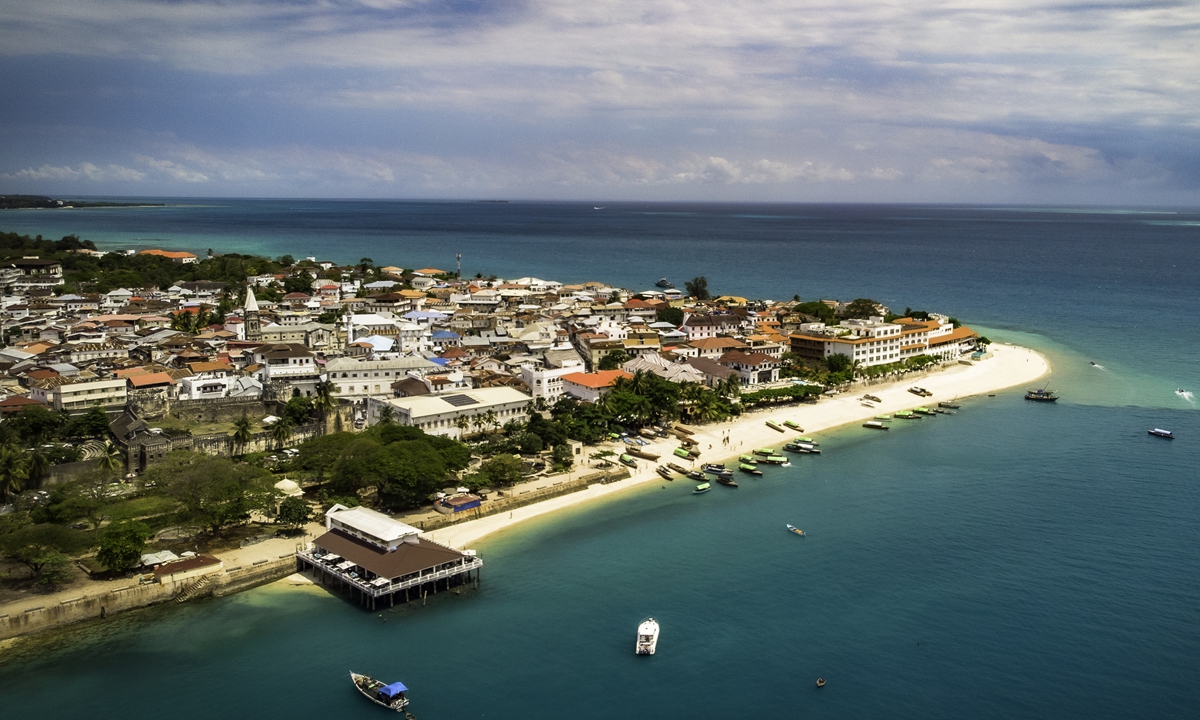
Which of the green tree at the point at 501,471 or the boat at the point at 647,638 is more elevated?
the green tree at the point at 501,471

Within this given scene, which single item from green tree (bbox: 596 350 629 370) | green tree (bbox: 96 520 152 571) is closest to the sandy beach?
green tree (bbox: 96 520 152 571)

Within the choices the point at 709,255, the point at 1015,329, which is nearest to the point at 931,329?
the point at 1015,329

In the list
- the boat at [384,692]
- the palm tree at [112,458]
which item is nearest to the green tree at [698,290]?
the palm tree at [112,458]

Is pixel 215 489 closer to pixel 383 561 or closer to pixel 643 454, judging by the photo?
pixel 383 561

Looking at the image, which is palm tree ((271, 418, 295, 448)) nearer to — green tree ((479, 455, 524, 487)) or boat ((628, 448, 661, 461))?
green tree ((479, 455, 524, 487))

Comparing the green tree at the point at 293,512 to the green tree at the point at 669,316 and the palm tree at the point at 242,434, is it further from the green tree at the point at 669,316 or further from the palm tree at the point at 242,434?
the green tree at the point at 669,316

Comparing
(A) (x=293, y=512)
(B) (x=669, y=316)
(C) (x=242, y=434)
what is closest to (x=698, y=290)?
(B) (x=669, y=316)

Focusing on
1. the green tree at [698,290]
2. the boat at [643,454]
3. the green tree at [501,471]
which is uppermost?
the green tree at [698,290]
